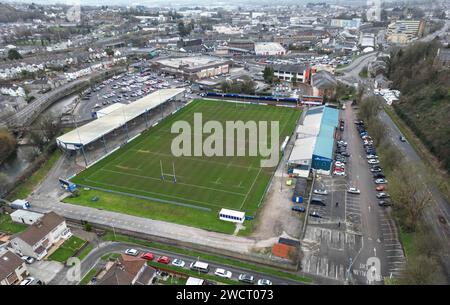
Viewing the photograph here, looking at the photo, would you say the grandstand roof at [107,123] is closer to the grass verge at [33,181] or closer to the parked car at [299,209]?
the grass verge at [33,181]

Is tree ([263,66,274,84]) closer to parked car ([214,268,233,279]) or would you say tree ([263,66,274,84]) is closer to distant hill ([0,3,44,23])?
parked car ([214,268,233,279])

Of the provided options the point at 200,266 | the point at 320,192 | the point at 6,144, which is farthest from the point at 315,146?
the point at 6,144

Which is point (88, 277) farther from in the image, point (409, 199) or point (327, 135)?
point (327, 135)

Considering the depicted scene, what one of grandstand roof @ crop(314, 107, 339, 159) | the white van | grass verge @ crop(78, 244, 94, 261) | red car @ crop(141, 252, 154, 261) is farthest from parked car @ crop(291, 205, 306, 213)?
grass verge @ crop(78, 244, 94, 261)

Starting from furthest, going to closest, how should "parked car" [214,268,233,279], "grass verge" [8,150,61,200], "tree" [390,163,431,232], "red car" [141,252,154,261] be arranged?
"grass verge" [8,150,61,200] → "tree" [390,163,431,232] → "red car" [141,252,154,261] → "parked car" [214,268,233,279]

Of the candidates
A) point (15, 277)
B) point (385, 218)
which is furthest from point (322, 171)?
point (15, 277)

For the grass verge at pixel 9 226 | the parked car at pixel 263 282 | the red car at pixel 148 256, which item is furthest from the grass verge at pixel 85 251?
the parked car at pixel 263 282

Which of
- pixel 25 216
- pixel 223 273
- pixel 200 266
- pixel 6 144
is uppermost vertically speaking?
pixel 25 216
